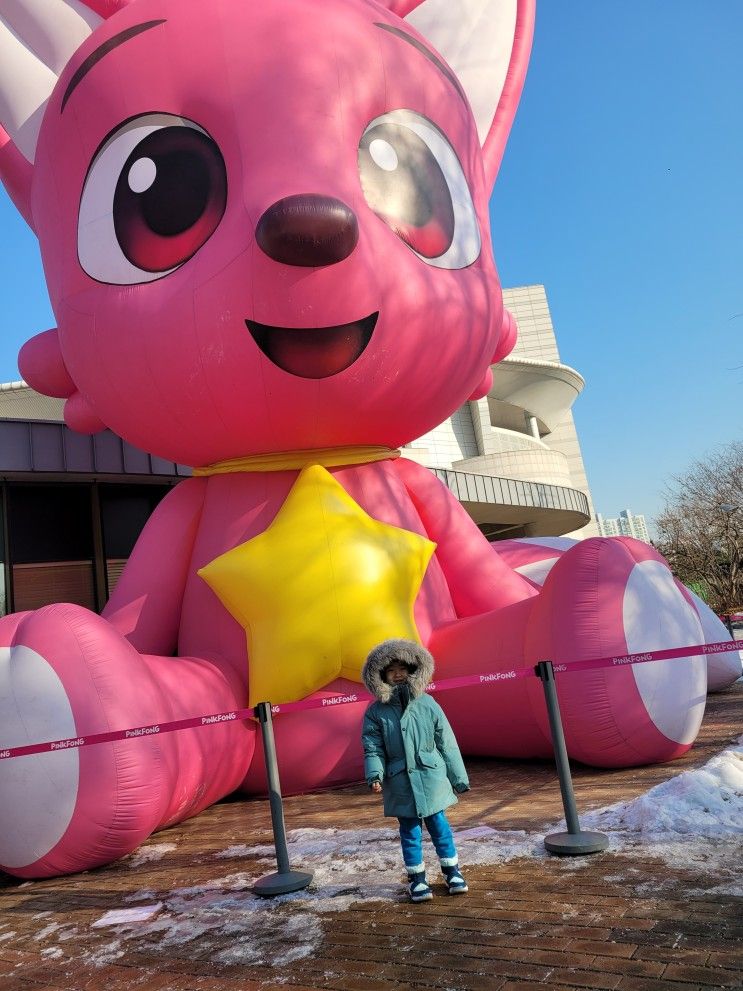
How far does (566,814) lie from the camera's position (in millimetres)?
3766

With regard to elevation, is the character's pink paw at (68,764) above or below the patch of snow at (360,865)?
above

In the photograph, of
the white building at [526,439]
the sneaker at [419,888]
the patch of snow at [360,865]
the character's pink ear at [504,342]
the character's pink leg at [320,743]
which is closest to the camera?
the patch of snow at [360,865]

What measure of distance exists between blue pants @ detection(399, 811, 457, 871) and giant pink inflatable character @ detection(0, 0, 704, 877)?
1.58 meters

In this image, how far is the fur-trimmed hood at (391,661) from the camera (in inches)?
140

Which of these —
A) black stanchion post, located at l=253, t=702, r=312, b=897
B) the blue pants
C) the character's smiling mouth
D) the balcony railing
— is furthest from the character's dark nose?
the balcony railing

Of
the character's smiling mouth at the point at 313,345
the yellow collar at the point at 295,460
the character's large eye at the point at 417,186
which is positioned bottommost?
the yellow collar at the point at 295,460

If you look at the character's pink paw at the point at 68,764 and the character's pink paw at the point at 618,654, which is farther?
the character's pink paw at the point at 618,654

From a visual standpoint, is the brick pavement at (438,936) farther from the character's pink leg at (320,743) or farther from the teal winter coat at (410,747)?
the character's pink leg at (320,743)

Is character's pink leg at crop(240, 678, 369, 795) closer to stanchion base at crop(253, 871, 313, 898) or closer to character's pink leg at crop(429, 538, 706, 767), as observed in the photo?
character's pink leg at crop(429, 538, 706, 767)

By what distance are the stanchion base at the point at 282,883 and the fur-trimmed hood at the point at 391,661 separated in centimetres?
84

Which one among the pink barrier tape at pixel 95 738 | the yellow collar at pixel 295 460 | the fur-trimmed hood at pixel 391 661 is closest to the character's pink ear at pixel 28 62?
the yellow collar at pixel 295 460

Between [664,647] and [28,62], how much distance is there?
597 cm

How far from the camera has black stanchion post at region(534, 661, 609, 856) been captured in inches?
142

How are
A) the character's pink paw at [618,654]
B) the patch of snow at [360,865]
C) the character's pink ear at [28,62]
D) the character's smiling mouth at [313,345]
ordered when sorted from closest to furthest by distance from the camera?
the patch of snow at [360,865] → the character's pink paw at [618,654] → the character's smiling mouth at [313,345] → the character's pink ear at [28,62]
